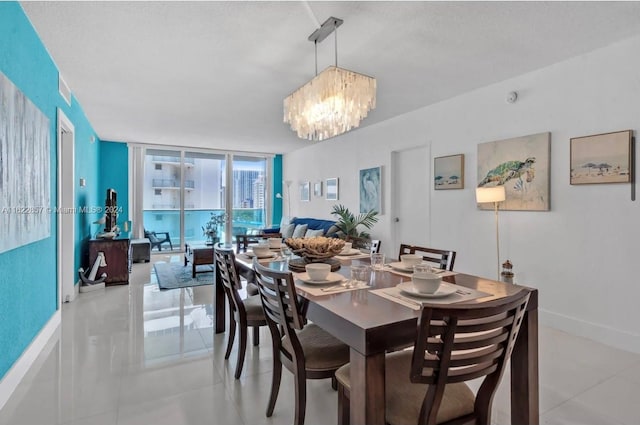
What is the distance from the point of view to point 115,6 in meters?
2.15

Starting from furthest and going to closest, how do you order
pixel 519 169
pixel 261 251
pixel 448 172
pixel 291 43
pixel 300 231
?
pixel 300 231 → pixel 448 172 → pixel 519 169 → pixel 291 43 → pixel 261 251

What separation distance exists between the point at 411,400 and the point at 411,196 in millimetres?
3736

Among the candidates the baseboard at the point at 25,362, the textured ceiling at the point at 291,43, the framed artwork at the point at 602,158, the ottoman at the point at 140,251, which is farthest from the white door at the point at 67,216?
the framed artwork at the point at 602,158

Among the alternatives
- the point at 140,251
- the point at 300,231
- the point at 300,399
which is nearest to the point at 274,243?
the point at 300,399

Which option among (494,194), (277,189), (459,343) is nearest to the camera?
(459,343)

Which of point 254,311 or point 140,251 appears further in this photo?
point 140,251

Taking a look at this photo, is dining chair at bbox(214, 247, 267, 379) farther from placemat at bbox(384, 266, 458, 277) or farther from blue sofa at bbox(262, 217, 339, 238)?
blue sofa at bbox(262, 217, 339, 238)

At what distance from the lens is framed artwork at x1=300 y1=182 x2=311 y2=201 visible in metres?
7.46

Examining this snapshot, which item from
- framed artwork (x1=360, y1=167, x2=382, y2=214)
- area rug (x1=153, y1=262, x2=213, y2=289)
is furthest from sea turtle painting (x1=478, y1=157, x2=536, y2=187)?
area rug (x1=153, y1=262, x2=213, y2=289)

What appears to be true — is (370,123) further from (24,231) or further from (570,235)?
(24,231)

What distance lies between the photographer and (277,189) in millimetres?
8742

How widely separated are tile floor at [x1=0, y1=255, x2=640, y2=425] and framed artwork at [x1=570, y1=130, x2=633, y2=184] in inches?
53.5

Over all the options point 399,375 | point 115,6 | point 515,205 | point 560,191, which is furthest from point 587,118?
point 115,6

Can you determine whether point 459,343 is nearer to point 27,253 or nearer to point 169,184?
point 27,253
